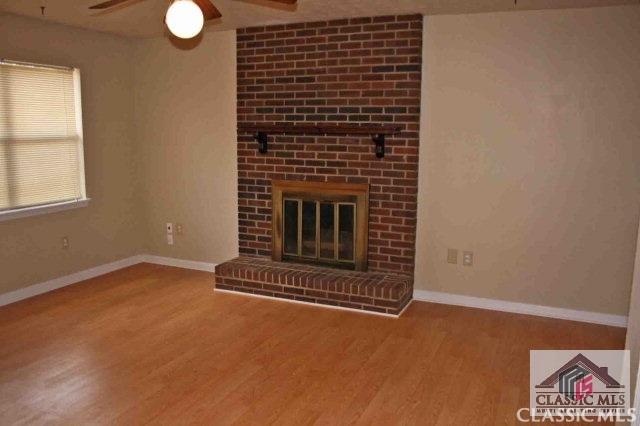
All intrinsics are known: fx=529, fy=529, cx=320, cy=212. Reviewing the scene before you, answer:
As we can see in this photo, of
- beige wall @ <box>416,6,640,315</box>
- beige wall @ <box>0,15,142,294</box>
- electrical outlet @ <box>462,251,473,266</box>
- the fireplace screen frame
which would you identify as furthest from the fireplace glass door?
beige wall @ <box>0,15,142,294</box>

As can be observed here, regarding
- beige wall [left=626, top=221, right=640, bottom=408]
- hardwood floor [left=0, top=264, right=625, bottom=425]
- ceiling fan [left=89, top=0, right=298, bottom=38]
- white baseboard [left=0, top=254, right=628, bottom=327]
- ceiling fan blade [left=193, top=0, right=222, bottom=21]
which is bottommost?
hardwood floor [left=0, top=264, right=625, bottom=425]

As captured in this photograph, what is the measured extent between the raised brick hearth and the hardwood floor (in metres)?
0.11

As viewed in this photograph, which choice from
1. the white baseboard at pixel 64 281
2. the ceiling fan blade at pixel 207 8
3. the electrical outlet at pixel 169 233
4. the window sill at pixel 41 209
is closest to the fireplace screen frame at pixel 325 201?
the electrical outlet at pixel 169 233

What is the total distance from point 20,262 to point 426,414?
341 cm

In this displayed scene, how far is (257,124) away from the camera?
4.64 m

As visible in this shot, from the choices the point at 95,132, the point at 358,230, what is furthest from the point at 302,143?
the point at 95,132

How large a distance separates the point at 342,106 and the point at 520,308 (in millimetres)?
2125

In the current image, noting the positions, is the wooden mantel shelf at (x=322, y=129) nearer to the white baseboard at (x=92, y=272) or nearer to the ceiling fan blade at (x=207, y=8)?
the white baseboard at (x=92, y=272)

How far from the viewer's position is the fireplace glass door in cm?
443

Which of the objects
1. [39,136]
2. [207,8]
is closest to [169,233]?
[39,136]

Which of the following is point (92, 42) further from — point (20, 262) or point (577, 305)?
point (577, 305)

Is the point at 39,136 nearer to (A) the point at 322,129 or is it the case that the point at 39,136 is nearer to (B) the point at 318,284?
(A) the point at 322,129

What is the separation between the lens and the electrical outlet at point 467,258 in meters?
4.18

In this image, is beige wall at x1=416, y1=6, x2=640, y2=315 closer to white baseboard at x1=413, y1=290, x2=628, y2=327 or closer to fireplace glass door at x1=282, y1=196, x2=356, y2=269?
white baseboard at x1=413, y1=290, x2=628, y2=327
